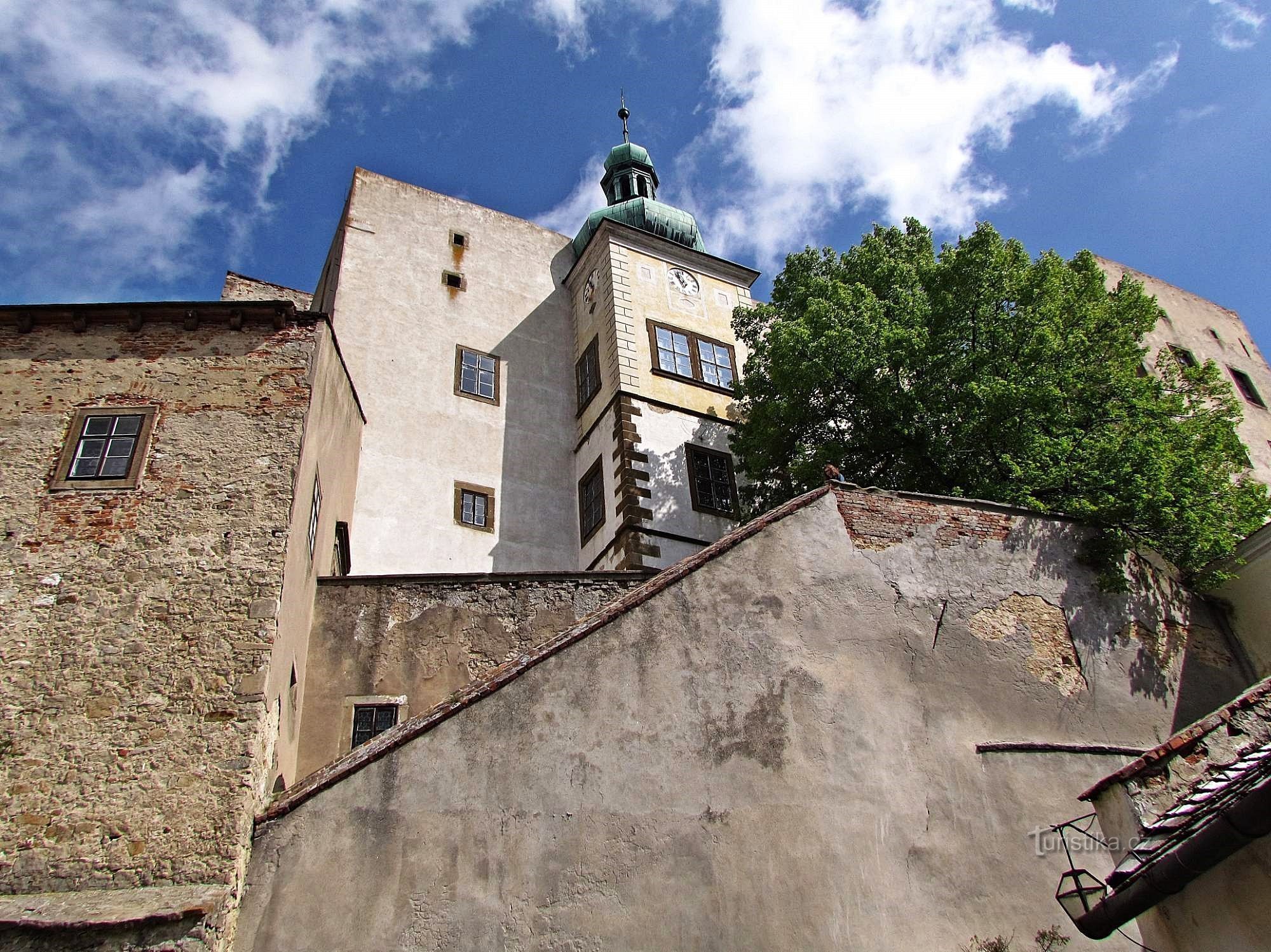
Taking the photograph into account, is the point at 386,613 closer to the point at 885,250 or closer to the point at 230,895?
the point at 230,895

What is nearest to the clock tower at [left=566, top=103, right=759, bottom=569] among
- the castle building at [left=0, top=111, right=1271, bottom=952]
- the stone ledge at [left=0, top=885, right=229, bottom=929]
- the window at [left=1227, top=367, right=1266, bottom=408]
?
the castle building at [left=0, top=111, right=1271, bottom=952]

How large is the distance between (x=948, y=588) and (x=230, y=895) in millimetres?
7656

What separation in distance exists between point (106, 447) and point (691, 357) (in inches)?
517

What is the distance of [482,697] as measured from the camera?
8.78 metres

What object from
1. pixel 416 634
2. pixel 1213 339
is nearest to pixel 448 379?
pixel 416 634

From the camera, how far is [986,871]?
9.02m

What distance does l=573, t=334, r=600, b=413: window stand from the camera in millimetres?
21297

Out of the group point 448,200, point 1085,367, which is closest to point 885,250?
point 1085,367

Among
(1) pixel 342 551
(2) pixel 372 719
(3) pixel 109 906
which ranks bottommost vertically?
(3) pixel 109 906

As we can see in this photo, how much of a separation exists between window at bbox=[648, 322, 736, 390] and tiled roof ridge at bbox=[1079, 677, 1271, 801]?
1346cm

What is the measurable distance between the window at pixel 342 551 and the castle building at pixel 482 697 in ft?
0.72

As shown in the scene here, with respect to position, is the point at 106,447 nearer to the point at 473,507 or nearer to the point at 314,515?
the point at 314,515

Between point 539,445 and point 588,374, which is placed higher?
point 588,374

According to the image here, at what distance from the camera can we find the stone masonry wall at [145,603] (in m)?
7.87
